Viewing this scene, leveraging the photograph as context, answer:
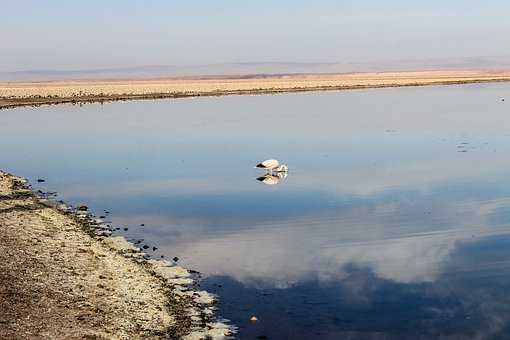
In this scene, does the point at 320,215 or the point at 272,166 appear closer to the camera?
the point at 320,215

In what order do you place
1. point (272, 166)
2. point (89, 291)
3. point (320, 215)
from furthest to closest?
point (272, 166), point (320, 215), point (89, 291)

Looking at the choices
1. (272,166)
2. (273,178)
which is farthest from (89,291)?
(272,166)

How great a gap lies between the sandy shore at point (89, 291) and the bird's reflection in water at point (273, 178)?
436 inches

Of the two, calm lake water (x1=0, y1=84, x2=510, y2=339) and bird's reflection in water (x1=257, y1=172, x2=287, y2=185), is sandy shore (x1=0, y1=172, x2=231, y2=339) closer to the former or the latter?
calm lake water (x1=0, y1=84, x2=510, y2=339)

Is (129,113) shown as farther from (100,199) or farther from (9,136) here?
(100,199)

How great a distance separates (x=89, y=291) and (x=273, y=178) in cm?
1732

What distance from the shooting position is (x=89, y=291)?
14.6 m

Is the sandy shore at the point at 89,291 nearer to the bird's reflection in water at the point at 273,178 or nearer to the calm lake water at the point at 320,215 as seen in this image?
the calm lake water at the point at 320,215

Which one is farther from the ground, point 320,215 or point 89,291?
point 89,291

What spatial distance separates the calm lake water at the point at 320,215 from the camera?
46.1ft

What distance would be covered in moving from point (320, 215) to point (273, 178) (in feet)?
27.2

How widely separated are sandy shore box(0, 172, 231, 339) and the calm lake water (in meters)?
0.81

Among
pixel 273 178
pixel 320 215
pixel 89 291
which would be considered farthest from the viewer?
pixel 273 178

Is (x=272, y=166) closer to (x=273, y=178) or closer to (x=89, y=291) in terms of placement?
(x=273, y=178)
